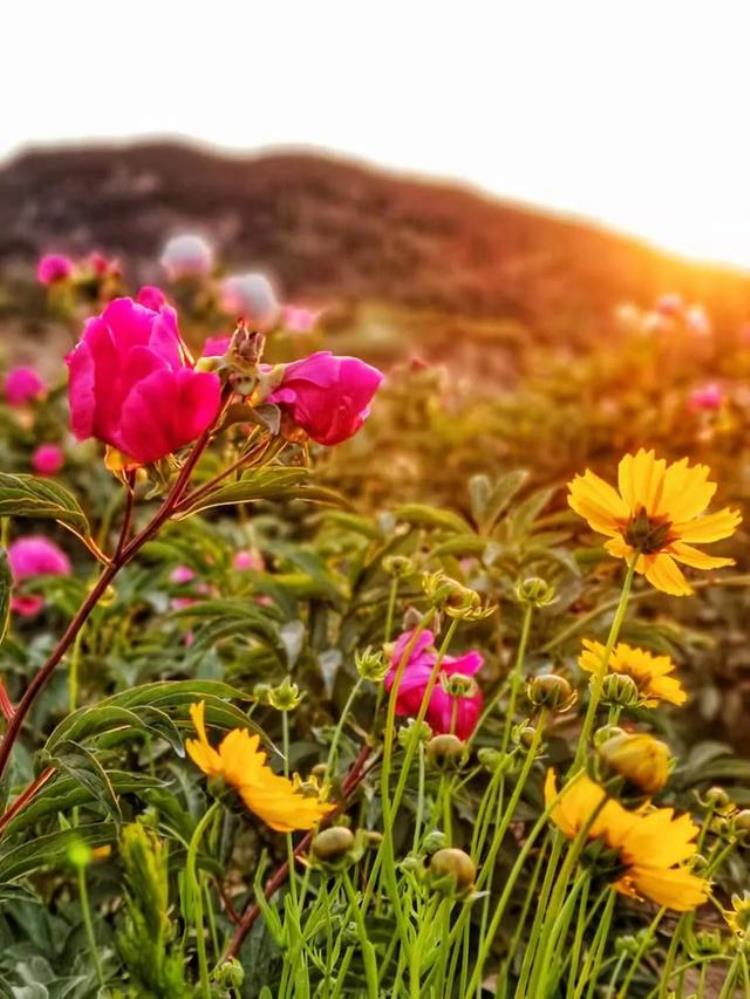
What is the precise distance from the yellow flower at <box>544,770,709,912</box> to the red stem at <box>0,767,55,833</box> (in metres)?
0.39

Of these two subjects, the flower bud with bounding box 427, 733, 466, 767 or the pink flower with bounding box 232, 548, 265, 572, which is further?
the pink flower with bounding box 232, 548, 265, 572

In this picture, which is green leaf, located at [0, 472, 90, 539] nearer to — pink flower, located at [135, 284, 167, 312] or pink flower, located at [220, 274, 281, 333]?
pink flower, located at [135, 284, 167, 312]

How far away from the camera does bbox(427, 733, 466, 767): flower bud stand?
2.52 feet

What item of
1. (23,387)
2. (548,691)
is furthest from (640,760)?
(23,387)

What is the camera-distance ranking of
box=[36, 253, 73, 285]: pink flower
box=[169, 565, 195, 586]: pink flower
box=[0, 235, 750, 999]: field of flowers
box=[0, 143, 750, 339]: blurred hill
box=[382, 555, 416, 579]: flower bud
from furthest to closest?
box=[0, 143, 750, 339]: blurred hill
box=[36, 253, 73, 285]: pink flower
box=[169, 565, 195, 586]: pink flower
box=[382, 555, 416, 579]: flower bud
box=[0, 235, 750, 999]: field of flowers

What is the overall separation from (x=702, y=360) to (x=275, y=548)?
2988mm

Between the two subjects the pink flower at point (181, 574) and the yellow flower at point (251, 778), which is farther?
the pink flower at point (181, 574)

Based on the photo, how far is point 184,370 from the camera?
78cm

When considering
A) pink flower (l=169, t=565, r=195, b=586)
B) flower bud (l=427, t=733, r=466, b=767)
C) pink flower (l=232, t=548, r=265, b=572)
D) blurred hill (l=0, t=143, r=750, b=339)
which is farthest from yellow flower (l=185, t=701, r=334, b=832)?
blurred hill (l=0, t=143, r=750, b=339)

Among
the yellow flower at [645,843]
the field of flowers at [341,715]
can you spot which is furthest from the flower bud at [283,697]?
the yellow flower at [645,843]

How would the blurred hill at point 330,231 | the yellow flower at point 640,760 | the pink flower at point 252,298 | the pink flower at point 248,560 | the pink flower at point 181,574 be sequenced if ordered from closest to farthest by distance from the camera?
the yellow flower at point 640,760
the pink flower at point 248,560
the pink flower at point 181,574
the pink flower at point 252,298
the blurred hill at point 330,231

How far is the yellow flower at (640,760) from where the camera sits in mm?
602

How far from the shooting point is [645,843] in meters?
0.65

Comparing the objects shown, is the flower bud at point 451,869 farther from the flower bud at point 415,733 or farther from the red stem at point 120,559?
the red stem at point 120,559
